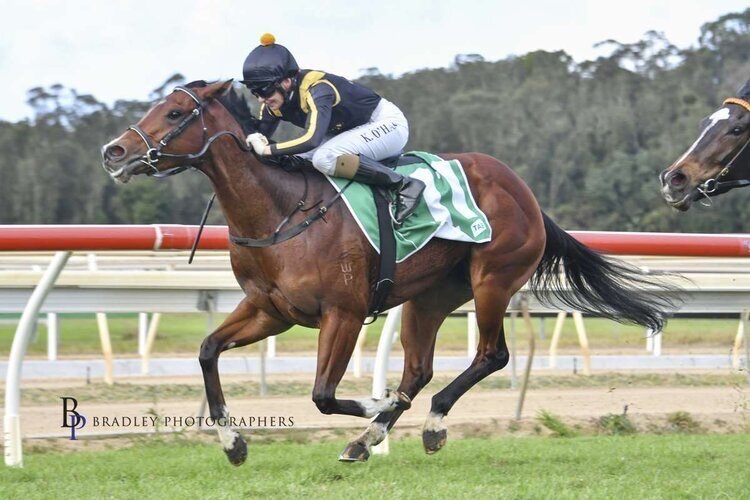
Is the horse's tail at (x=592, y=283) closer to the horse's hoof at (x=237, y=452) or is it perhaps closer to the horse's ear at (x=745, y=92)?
the horse's ear at (x=745, y=92)

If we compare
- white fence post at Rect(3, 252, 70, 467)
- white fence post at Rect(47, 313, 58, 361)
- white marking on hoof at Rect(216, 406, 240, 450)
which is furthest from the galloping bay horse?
white fence post at Rect(47, 313, 58, 361)

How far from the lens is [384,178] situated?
567 cm

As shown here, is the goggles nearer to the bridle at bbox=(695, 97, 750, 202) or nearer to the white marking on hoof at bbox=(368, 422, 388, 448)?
the white marking on hoof at bbox=(368, 422, 388, 448)

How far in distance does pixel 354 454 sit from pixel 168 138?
1.71 meters

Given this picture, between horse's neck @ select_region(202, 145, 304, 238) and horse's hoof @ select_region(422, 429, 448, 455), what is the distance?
130cm

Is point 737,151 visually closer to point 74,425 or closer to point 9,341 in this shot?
point 74,425

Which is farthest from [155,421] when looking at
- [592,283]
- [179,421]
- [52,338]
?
[52,338]

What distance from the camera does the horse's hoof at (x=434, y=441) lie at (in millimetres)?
5750

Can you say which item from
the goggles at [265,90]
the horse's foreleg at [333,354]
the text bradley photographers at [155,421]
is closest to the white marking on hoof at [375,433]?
the horse's foreleg at [333,354]

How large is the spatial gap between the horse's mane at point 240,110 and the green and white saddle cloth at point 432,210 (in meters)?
0.47

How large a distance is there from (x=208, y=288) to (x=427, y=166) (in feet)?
6.00

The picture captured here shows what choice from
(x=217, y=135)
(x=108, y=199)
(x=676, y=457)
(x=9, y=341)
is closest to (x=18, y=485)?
(x=217, y=135)

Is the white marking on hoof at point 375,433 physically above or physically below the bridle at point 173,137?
below

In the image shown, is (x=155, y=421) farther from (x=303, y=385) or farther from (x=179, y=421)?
(x=303, y=385)
